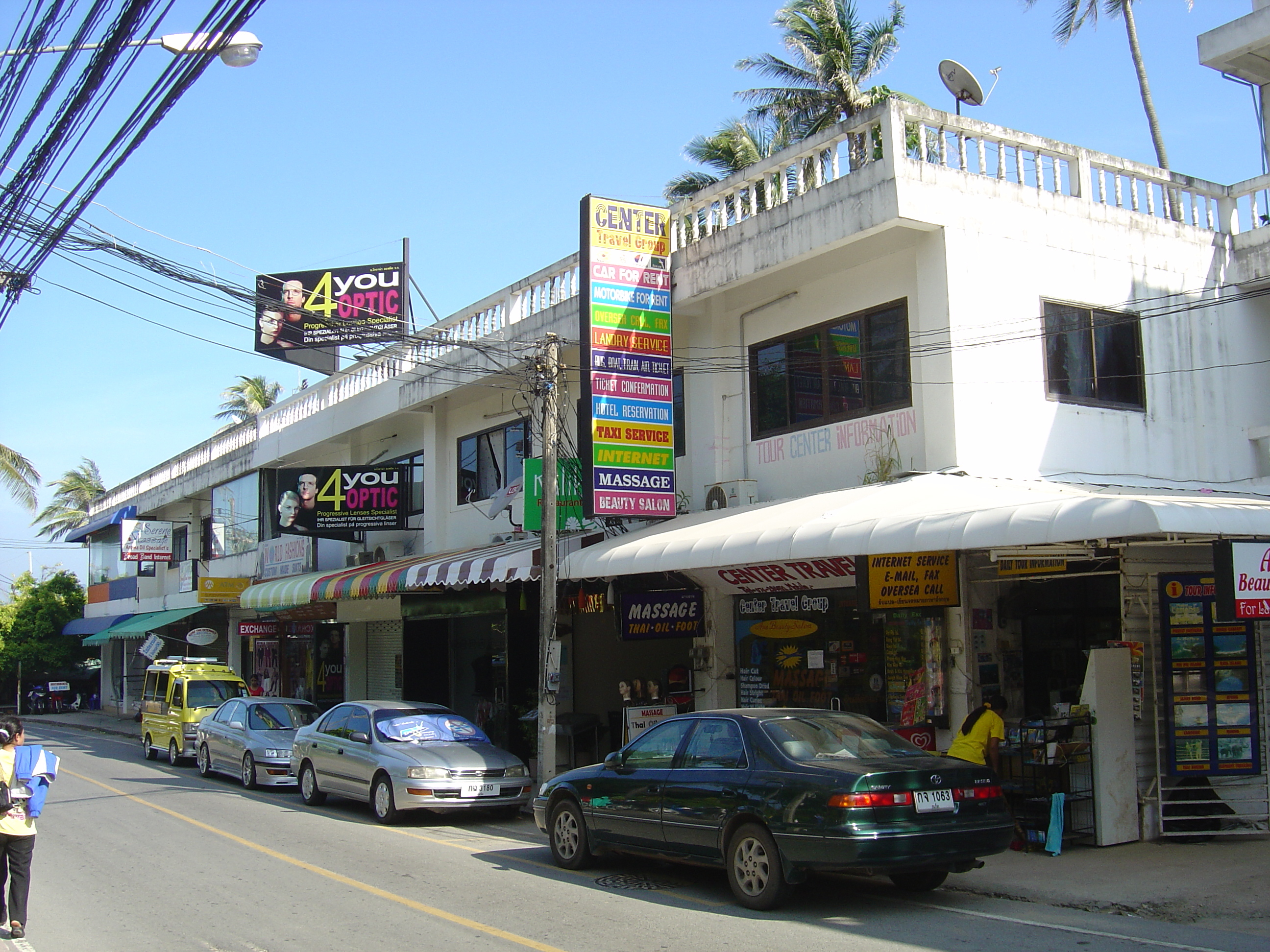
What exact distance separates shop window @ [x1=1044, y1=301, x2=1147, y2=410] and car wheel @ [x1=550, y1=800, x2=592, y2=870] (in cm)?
746

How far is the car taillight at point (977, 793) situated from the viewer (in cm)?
829

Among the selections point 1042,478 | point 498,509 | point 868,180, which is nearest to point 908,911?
point 1042,478

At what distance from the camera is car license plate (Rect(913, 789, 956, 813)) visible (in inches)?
317

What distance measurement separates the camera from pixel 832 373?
14297mm

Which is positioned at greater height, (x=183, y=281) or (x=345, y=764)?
(x=183, y=281)

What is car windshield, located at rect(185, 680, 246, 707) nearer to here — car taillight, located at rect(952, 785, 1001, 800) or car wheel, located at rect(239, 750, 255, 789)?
car wheel, located at rect(239, 750, 255, 789)

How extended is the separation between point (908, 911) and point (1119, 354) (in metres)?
8.60

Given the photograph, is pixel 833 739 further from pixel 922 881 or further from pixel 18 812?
pixel 18 812

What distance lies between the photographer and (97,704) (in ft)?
152

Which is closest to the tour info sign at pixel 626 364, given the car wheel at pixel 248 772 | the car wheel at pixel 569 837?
the car wheel at pixel 569 837

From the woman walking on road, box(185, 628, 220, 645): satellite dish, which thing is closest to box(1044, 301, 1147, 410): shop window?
the woman walking on road

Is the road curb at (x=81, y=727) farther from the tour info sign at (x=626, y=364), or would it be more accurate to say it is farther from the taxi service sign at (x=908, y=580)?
the taxi service sign at (x=908, y=580)

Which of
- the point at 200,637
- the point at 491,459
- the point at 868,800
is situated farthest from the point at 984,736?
the point at 200,637

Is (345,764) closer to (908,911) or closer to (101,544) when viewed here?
(908,911)
